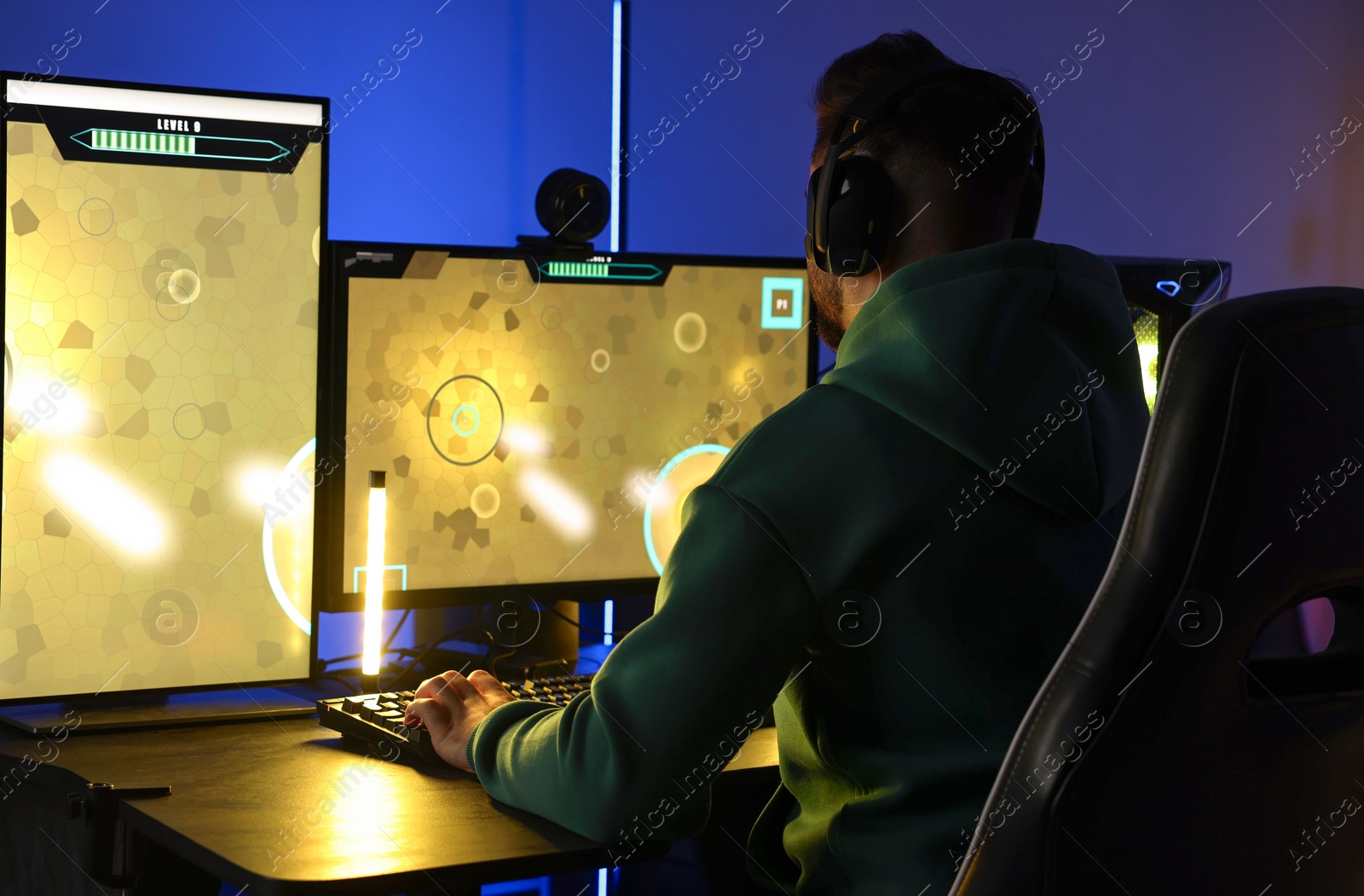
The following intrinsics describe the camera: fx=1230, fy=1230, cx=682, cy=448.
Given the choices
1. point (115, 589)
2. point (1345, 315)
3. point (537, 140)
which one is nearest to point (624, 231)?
point (537, 140)

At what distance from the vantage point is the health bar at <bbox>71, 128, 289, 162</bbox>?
50.1 inches

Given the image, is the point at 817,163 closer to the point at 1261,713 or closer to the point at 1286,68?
the point at 1261,713

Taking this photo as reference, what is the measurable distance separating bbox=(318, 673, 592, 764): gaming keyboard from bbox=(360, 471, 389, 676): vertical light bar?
76mm

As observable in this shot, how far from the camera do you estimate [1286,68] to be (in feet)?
8.71

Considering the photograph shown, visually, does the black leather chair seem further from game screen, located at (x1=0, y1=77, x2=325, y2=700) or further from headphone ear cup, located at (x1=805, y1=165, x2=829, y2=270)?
game screen, located at (x1=0, y1=77, x2=325, y2=700)

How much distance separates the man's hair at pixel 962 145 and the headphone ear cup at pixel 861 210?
0.01m

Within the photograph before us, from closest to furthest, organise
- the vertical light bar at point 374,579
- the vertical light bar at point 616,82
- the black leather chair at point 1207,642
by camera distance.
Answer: the black leather chair at point 1207,642 < the vertical light bar at point 374,579 < the vertical light bar at point 616,82

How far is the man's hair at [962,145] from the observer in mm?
964

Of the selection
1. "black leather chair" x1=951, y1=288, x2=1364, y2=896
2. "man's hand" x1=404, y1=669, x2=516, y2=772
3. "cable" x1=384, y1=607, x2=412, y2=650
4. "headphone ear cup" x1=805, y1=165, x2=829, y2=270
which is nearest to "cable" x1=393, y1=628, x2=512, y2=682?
"cable" x1=384, y1=607, x2=412, y2=650

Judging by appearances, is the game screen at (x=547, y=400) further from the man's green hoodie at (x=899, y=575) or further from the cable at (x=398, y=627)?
the man's green hoodie at (x=899, y=575)

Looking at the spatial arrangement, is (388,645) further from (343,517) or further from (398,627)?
(343,517)

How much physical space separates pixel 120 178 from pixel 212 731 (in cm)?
58

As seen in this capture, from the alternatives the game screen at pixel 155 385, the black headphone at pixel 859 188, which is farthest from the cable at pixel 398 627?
the black headphone at pixel 859 188

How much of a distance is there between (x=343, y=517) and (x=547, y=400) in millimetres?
303
